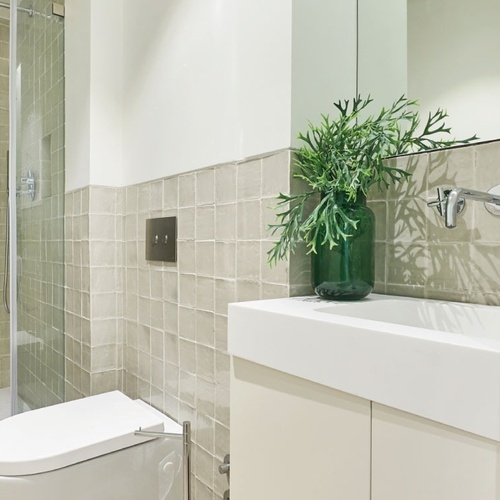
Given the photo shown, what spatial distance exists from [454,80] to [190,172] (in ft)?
2.43

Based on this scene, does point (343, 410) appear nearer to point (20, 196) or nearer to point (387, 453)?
point (387, 453)

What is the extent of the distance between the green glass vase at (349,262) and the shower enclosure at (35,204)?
4.73 feet

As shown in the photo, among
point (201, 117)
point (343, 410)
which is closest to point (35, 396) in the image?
point (201, 117)

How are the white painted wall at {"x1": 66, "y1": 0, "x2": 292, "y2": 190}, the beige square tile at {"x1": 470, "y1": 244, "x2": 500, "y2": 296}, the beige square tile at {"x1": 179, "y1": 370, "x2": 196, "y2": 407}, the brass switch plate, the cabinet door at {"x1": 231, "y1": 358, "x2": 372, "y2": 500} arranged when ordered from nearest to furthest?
the cabinet door at {"x1": 231, "y1": 358, "x2": 372, "y2": 500} < the beige square tile at {"x1": 470, "y1": 244, "x2": 500, "y2": 296} < the white painted wall at {"x1": 66, "y1": 0, "x2": 292, "y2": 190} < the beige square tile at {"x1": 179, "y1": 370, "x2": 196, "y2": 407} < the brass switch plate

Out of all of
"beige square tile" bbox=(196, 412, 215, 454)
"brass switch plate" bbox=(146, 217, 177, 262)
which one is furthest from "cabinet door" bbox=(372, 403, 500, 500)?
"brass switch plate" bbox=(146, 217, 177, 262)

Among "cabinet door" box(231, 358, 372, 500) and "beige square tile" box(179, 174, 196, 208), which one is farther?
"beige square tile" box(179, 174, 196, 208)

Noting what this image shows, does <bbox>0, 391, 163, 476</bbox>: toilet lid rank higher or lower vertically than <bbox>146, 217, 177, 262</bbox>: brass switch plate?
lower

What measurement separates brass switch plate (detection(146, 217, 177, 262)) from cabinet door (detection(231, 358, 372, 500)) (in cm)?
69

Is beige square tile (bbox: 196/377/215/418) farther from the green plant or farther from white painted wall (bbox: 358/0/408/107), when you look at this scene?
white painted wall (bbox: 358/0/408/107)

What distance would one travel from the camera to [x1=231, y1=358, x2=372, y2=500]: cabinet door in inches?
22.5

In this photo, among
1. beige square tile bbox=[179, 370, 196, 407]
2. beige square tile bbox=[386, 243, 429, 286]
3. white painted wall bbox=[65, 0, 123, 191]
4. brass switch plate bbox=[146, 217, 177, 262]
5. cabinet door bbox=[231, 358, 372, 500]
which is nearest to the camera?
cabinet door bbox=[231, 358, 372, 500]

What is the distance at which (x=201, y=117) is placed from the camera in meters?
1.24

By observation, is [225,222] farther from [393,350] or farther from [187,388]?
[393,350]

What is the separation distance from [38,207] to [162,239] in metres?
0.79
